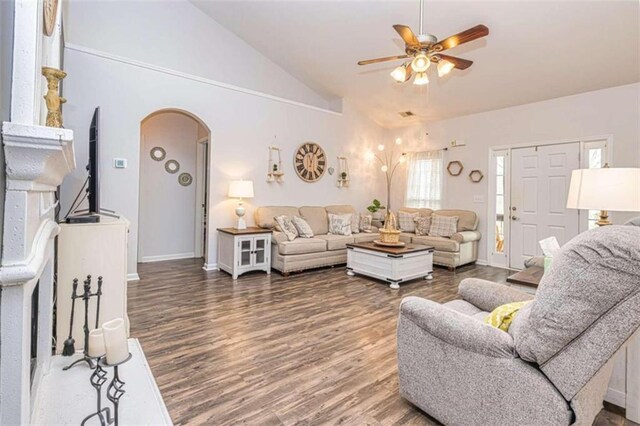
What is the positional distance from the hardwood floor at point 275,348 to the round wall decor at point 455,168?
2.58 meters

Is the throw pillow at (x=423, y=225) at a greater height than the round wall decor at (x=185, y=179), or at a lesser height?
lesser

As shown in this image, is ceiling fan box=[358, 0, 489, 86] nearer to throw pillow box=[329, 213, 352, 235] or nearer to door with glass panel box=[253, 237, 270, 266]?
door with glass panel box=[253, 237, 270, 266]

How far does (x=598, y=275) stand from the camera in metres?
1.04

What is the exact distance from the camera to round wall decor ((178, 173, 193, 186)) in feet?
19.1

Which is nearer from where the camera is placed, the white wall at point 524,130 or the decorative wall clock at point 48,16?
the decorative wall clock at point 48,16

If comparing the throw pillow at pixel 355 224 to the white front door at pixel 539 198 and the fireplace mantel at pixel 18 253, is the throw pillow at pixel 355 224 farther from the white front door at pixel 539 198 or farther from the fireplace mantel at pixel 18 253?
the fireplace mantel at pixel 18 253

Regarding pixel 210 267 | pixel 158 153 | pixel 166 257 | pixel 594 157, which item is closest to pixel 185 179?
pixel 158 153

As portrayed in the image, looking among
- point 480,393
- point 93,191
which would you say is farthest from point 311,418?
point 93,191

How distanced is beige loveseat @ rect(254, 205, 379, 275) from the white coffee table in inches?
18.0

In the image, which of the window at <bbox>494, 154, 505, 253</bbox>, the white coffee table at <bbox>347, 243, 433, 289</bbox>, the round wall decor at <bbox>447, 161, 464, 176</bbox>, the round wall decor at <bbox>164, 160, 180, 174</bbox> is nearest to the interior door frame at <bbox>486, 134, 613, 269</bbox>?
the window at <bbox>494, 154, 505, 253</bbox>

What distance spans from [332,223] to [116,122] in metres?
3.53

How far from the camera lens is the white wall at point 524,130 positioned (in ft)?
14.0

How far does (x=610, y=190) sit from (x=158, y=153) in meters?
5.91

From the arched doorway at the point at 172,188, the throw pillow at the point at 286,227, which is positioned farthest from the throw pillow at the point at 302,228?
the arched doorway at the point at 172,188
